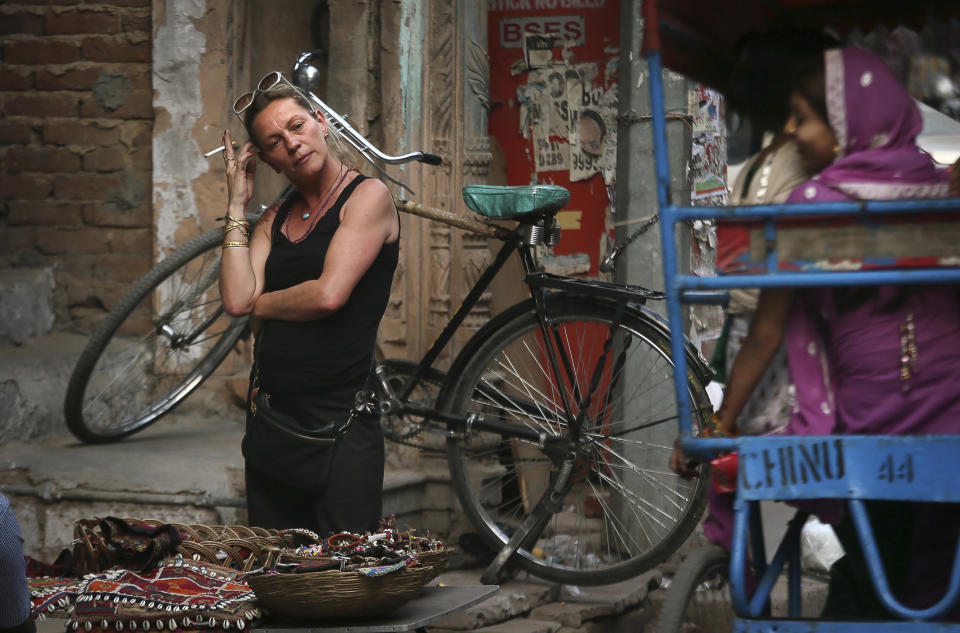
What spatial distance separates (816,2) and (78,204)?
14.0 ft

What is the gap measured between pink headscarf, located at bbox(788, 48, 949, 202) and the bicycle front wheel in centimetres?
177

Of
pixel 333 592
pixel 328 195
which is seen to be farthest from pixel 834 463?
pixel 328 195

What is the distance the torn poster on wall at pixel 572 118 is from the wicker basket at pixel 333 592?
332 centimetres

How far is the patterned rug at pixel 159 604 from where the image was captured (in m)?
3.08

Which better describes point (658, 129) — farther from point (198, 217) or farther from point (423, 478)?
point (198, 217)

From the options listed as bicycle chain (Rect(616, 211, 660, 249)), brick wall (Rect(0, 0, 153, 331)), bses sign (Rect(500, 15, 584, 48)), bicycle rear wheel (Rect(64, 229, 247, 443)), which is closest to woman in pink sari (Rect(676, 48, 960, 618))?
bicycle chain (Rect(616, 211, 660, 249))

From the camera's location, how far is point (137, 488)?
16.1 ft

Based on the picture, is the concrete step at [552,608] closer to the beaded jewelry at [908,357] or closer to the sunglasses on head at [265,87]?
the sunglasses on head at [265,87]

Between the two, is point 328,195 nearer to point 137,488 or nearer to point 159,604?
point 159,604

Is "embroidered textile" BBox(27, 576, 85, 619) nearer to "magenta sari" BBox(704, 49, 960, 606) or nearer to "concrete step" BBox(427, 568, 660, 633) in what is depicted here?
"concrete step" BBox(427, 568, 660, 633)

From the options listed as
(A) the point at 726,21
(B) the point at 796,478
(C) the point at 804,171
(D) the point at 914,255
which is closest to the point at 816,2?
(A) the point at 726,21

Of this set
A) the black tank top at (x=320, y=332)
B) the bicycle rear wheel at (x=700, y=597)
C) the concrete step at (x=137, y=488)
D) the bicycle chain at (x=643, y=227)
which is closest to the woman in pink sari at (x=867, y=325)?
the bicycle rear wheel at (x=700, y=597)

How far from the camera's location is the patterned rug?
3082mm

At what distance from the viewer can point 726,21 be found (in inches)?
123
